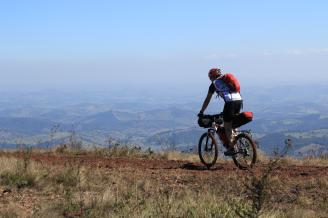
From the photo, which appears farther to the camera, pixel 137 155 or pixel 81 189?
pixel 137 155

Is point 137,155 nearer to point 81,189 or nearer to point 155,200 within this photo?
point 81,189

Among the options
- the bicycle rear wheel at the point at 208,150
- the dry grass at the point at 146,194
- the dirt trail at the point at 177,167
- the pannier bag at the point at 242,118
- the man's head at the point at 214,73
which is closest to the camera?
the dry grass at the point at 146,194

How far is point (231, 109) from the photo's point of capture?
1099 centimetres

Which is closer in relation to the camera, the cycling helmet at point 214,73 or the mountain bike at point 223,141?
the mountain bike at point 223,141

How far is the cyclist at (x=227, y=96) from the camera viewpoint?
36.0 ft

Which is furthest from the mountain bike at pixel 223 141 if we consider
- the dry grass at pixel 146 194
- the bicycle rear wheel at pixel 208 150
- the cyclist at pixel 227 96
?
the dry grass at pixel 146 194

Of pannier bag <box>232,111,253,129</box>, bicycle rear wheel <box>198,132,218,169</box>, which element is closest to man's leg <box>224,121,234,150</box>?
pannier bag <box>232,111,253,129</box>

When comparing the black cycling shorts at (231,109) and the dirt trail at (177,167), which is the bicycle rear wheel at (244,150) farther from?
the black cycling shorts at (231,109)

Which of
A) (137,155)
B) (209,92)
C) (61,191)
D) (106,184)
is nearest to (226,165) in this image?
(209,92)

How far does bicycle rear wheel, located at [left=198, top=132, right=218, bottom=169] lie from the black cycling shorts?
2.81 feet

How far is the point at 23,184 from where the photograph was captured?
812 centimetres

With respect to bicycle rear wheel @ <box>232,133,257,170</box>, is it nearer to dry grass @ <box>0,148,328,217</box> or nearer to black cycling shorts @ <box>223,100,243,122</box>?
black cycling shorts @ <box>223,100,243,122</box>

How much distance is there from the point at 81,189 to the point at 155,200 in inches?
72.1

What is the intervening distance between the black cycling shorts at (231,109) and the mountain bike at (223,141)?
92 millimetres
